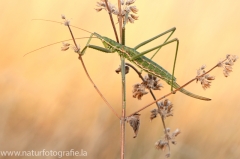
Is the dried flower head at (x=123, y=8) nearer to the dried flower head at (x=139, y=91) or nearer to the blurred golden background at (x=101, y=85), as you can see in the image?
the dried flower head at (x=139, y=91)

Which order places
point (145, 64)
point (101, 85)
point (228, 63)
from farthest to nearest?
point (101, 85) → point (145, 64) → point (228, 63)

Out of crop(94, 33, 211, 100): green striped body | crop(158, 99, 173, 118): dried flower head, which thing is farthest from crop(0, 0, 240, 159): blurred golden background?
crop(158, 99, 173, 118): dried flower head

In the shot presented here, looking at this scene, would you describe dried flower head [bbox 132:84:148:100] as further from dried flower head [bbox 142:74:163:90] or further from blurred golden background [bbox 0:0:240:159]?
blurred golden background [bbox 0:0:240:159]

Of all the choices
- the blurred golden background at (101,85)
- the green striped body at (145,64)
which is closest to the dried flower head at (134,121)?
the green striped body at (145,64)

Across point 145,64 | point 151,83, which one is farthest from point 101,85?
point 151,83

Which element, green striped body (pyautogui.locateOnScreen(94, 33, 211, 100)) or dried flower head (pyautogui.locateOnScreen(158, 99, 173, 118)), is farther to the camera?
green striped body (pyautogui.locateOnScreen(94, 33, 211, 100))

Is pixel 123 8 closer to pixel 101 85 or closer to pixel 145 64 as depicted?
pixel 145 64

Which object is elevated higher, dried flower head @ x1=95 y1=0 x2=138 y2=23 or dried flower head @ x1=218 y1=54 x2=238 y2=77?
dried flower head @ x1=95 y1=0 x2=138 y2=23

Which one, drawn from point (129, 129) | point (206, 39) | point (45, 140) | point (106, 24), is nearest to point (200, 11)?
point (206, 39)
